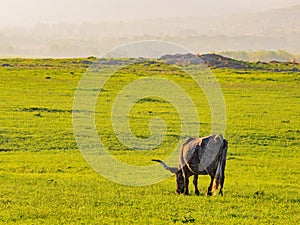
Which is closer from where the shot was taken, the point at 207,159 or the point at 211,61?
the point at 207,159

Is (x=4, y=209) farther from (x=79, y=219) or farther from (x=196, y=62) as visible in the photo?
(x=196, y=62)

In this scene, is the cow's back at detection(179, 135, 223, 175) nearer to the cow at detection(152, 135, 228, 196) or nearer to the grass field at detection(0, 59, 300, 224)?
the cow at detection(152, 135, 228, 196)

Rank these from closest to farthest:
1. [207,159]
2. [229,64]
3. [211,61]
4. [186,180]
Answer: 1. [207,159]
2. [186,180]
3. [229,64]
4. [211,61]

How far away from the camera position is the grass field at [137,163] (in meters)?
12.2

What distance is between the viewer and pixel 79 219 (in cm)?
1157

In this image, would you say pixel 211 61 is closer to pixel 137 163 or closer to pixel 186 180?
pixel 137 163

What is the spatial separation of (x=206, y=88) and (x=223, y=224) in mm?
45989

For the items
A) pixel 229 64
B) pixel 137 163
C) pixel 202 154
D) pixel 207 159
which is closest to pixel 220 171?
pixel 207 159

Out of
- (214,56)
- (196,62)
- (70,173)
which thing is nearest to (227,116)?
(70,173)

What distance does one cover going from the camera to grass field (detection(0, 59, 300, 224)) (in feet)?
40.2

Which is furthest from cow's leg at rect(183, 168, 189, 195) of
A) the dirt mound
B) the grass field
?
the dirt mound

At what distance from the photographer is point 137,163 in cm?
2156

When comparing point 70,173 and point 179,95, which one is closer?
point 70,173

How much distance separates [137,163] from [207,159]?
7.42 meters
